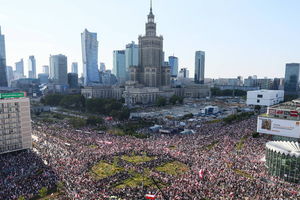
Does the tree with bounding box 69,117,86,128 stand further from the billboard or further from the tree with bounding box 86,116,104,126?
the billboard

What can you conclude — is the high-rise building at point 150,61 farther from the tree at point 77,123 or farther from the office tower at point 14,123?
the office tower at point 14,123

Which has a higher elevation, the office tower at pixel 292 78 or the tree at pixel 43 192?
the office tower at pixel 292 78

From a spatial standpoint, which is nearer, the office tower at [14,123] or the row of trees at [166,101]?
the office tower at [14,123]

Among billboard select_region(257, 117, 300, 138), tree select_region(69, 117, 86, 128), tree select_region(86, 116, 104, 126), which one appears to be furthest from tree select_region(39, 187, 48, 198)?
billboard select_region(257, 117, 300, 138)

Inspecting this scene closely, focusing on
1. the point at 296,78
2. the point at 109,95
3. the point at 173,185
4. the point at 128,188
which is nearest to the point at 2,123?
the point at 128,188

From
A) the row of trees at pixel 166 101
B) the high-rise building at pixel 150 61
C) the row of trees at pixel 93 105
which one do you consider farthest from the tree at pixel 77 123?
the high-rise building at pixel 150 61

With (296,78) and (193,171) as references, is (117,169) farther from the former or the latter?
(296,78)
